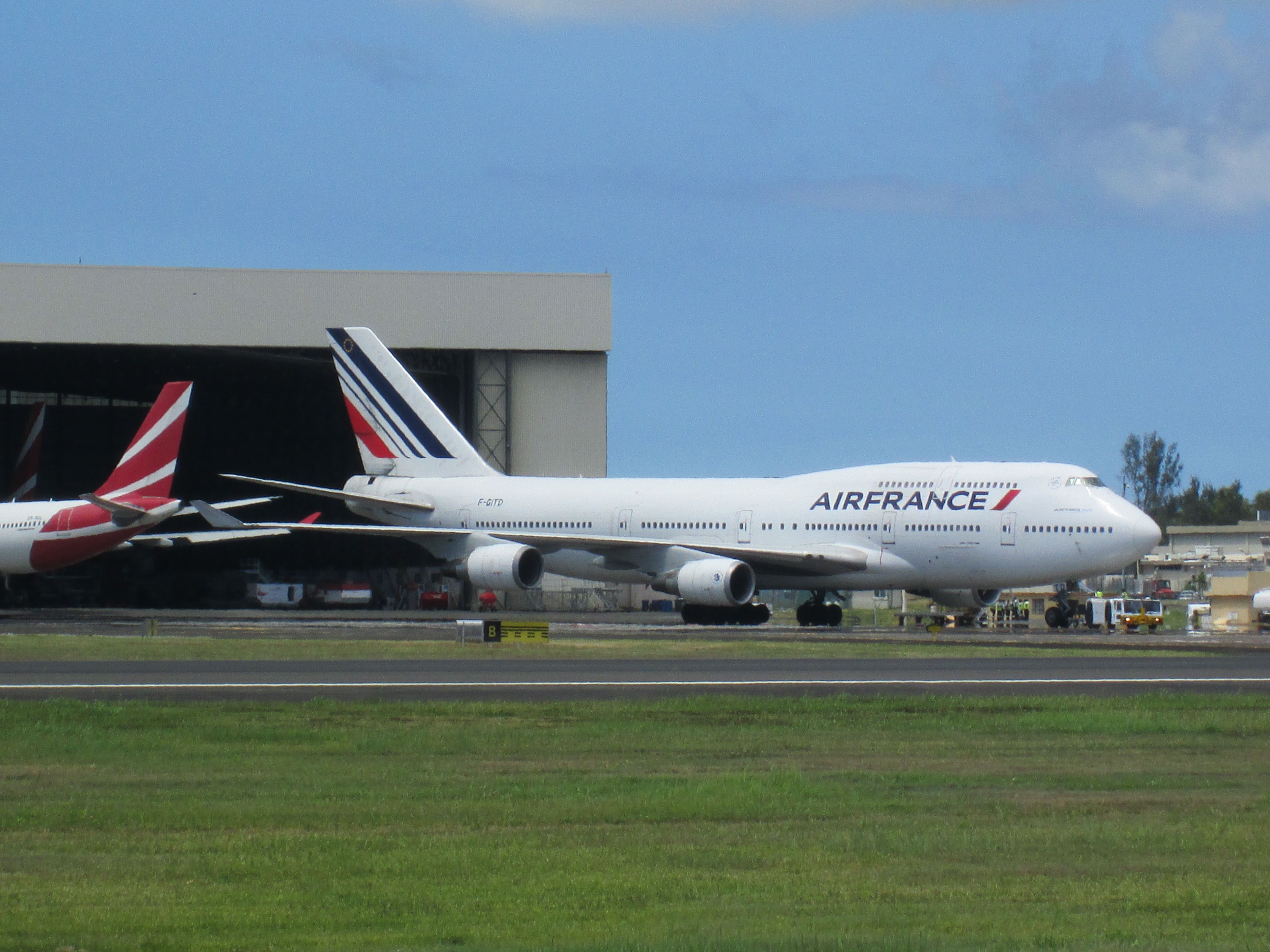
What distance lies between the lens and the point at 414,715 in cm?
1655

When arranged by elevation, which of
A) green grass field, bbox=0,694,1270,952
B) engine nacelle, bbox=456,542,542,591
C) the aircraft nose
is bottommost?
green grass field, bbox=0,694,1270,952

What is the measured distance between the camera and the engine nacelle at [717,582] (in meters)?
40.2

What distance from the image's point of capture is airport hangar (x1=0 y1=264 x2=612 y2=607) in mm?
54906

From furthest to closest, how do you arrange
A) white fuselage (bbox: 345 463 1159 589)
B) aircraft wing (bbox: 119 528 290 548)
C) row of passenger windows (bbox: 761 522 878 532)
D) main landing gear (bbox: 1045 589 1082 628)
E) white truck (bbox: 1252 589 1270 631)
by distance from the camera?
aircraft wing (bbox: 119 528 290 548) < white truck (bbox: 1252 589 1270 631) < main landing gear (bbox: 1045 589 1082 628) < row of passenger windows (bbox: 761 522 878 532) < white fuselage (bbox: 345 463 1159 589)

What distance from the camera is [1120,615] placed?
47.1m

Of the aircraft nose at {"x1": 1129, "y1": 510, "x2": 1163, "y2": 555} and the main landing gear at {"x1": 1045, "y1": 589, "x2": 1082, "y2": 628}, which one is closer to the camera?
the aircraft nose at {"x1": 1129, "y1": 510, "x2": 1163, "y2": 555}

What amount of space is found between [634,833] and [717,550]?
32282 millimetres

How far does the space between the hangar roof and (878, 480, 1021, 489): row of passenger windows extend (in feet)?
63.0

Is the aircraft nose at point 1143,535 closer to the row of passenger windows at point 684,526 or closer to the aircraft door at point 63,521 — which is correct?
the row of passenger windows at point 684,526

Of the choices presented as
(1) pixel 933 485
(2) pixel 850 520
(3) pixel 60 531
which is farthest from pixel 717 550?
(3) pixel 60 531

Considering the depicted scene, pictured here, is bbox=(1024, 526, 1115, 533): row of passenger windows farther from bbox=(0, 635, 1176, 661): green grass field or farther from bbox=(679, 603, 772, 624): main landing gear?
bbox=(679, 603, 772, 624): main landing gear

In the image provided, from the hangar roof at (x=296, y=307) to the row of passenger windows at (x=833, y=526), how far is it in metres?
17.3

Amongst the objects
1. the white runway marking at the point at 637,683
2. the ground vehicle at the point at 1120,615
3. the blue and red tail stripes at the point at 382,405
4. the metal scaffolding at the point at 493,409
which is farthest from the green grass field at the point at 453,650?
the metal scaffolding at the point at 493,409

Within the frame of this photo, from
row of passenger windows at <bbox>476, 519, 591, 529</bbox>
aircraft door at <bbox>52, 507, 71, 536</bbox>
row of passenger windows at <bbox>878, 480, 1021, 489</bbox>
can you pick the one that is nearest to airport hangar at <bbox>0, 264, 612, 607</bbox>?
aircraft door at <bbox>52, 507, 71, 536</bbox>
